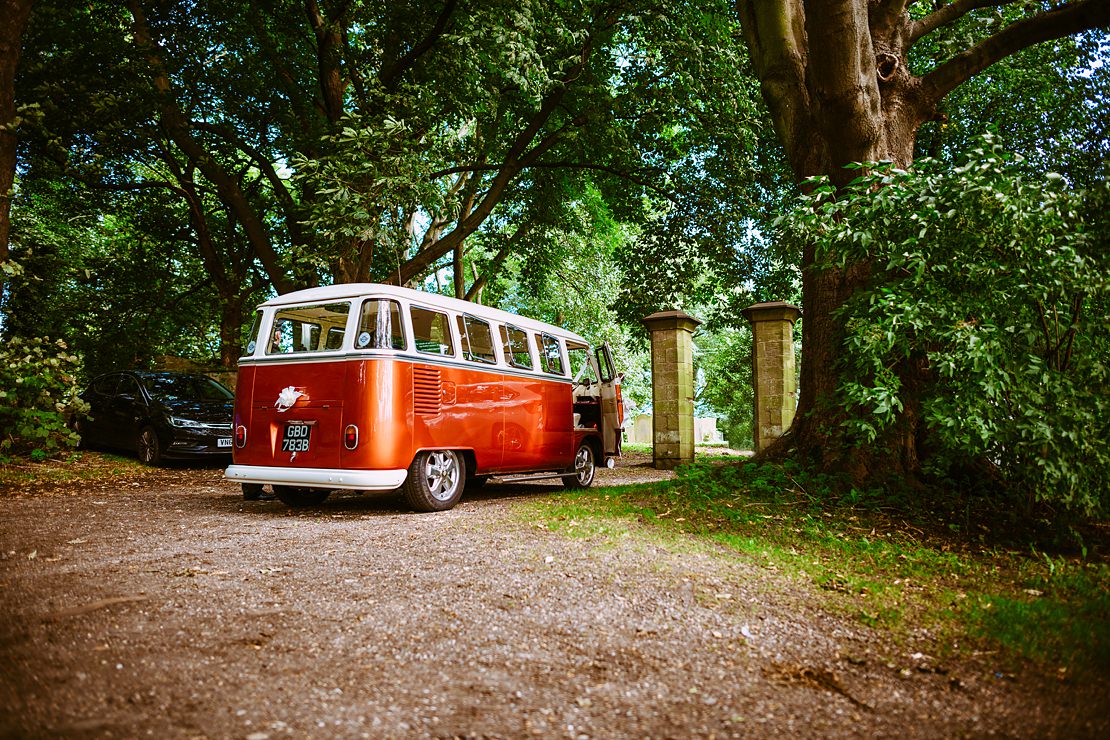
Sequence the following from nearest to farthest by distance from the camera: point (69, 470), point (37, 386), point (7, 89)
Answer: point (7, 89) < point (37, 386) < point (69, 470)

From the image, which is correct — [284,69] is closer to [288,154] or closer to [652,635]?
[288,154]

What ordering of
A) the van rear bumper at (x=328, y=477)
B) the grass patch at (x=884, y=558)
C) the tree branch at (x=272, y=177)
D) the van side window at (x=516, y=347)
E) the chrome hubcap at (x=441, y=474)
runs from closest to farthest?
the grass patch at (x=884, y=558) < the van rear bumper at (x=328, y=477) < the chrome hubcap at (x=441, y=474) < the van side window at (x=516, y=347) < the tree branch at (x=272, y=177)

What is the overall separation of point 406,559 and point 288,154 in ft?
40.0

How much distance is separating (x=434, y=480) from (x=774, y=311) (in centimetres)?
783

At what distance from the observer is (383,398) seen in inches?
263

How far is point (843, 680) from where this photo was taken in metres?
2.82

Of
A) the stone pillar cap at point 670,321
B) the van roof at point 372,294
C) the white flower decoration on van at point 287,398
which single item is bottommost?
the white flower decoration on van at point 287,398

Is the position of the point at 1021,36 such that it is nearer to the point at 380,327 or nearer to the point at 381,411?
the point at 380,327

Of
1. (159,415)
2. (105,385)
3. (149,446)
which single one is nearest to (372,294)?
(159,415)

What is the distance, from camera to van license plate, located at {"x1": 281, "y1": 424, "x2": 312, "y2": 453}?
22.8ft

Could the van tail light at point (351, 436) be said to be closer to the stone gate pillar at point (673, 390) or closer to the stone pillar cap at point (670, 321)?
the stone gate pillar at point (673, 390)

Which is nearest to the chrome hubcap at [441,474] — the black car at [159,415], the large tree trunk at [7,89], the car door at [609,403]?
the car door at [609,403]

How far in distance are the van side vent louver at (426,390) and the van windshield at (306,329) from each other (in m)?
1.06

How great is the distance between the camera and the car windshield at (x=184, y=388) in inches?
486
